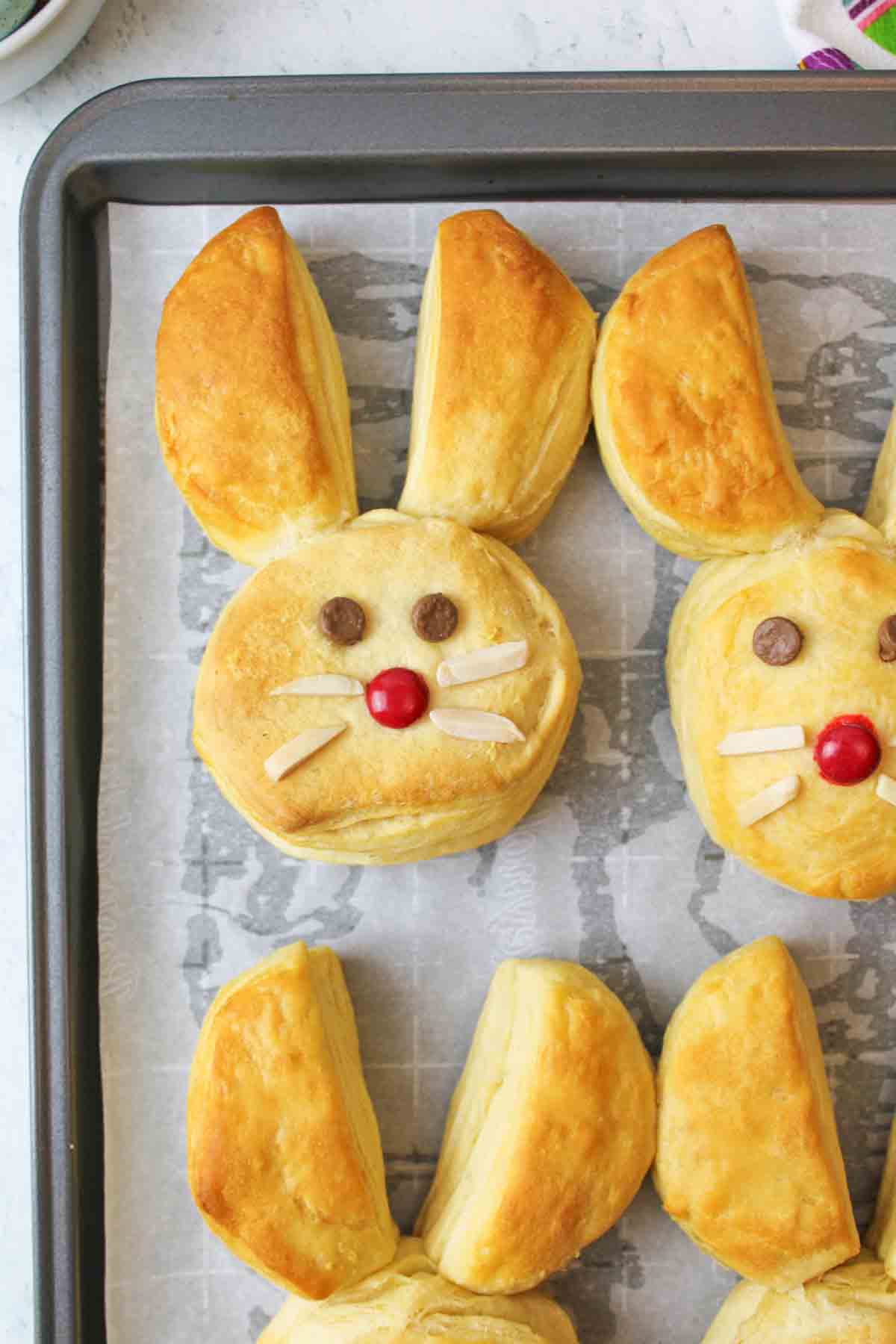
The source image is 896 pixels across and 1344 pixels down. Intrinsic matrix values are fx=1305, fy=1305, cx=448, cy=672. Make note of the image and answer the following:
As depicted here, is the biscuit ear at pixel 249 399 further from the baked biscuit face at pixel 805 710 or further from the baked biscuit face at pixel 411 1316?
the baked biscuit face at pixel 411 1316

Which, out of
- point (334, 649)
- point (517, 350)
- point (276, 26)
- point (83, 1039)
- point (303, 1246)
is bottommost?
point (303, 1246)

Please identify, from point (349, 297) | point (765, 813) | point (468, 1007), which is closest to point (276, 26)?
point (349, 297)

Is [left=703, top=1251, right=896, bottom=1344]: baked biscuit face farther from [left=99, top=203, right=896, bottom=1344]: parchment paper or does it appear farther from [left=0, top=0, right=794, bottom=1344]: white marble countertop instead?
[left=0, top=0, right=794, bottom=1344]: white marble countertop

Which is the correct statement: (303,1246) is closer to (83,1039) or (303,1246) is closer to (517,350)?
(83,1039)

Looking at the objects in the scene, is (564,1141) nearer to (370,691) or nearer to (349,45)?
(370,691)

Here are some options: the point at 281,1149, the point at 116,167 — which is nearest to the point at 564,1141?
the point at 281,1149

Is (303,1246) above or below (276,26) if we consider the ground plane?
below
